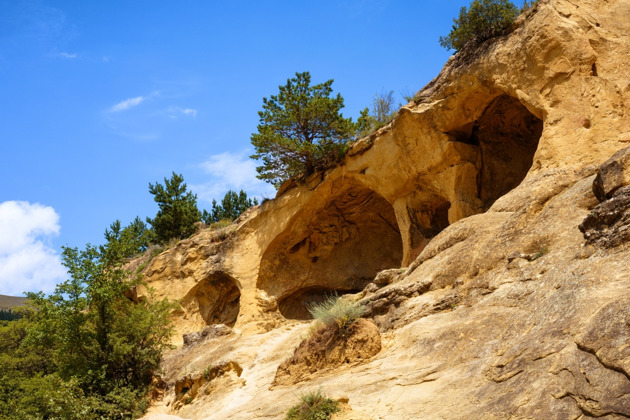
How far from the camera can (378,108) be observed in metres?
19.8

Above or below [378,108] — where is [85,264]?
below

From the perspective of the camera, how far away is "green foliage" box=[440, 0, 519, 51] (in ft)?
50.1

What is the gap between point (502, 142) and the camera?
17828mm

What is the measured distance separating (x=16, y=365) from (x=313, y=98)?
Result: 1402cm

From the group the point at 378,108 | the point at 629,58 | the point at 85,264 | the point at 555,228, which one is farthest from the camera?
the point at 378,108

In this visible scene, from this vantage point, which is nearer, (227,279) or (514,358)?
(514,358)

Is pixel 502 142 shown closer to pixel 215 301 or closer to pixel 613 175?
pixel 613 175

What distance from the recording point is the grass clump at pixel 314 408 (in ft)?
26.1

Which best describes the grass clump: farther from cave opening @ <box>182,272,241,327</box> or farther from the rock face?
cave opening @ <box>182,272,241,327</box>

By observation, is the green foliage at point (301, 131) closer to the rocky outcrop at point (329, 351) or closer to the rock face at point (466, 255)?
the rock face at point (466, 255)

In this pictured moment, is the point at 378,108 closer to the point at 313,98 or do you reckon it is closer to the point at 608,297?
the point at 313,98

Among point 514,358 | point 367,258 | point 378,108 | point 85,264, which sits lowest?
point 514,358

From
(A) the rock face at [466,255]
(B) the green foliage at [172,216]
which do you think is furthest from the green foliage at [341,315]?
(B) the green foliage at [172,216]

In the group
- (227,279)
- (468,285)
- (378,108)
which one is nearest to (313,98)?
(378,108)
